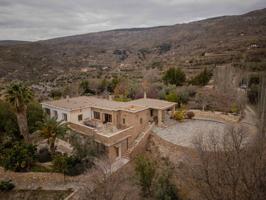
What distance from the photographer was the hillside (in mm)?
59719

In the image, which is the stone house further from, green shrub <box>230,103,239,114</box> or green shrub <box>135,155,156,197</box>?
green shrub <box>230,103,239,114</box>

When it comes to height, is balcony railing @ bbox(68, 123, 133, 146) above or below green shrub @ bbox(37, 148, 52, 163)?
above

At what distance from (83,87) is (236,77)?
Answer: 104 ft

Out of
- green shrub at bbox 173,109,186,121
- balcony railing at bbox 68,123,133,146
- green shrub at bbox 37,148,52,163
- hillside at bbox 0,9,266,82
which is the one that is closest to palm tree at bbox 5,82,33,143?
green shrub at bbox 37,148,52,163

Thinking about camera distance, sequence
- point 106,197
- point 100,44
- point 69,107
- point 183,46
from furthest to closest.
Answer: point 100,44
point 183,46
point 69,107
point 106,197

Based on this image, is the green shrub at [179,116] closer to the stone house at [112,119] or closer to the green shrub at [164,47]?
the stone house at [112,119]

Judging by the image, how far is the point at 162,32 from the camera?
4621 inches

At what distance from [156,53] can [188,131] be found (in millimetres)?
69404

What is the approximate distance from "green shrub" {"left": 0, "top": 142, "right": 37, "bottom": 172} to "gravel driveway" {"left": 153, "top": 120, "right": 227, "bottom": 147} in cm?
1313

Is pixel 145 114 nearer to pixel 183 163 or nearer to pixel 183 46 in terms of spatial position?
pixel 183 163

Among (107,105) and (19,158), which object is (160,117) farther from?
(19,158)

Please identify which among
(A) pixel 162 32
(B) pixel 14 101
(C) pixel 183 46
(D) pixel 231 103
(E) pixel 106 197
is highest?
(A) pixel 162 32

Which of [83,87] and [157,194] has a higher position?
[83,87]

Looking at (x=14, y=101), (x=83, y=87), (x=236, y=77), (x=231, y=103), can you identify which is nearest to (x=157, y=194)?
(x=14, y=101)
